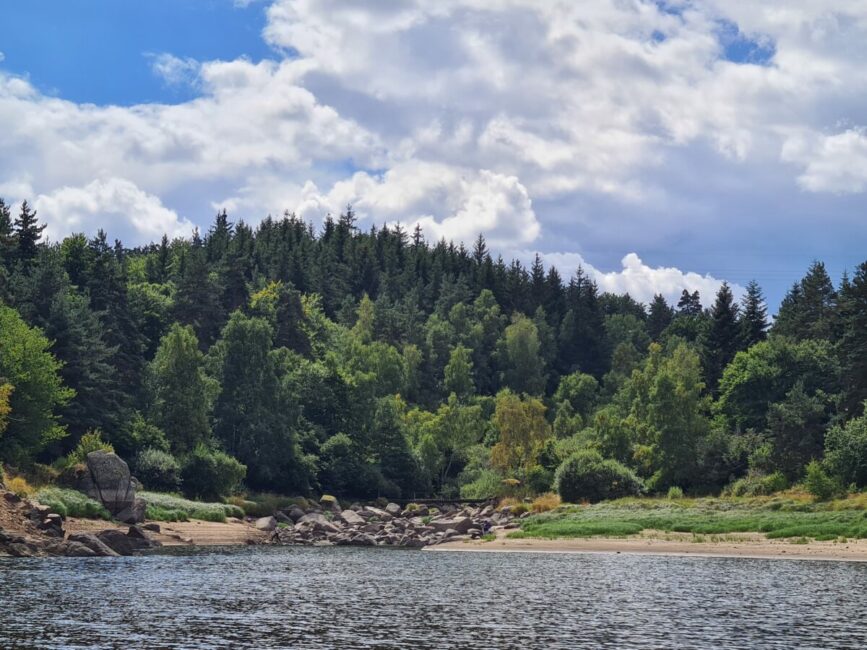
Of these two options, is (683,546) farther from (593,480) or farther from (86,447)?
(86,447)

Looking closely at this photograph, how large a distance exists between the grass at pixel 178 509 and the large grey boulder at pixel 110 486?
13.5ft

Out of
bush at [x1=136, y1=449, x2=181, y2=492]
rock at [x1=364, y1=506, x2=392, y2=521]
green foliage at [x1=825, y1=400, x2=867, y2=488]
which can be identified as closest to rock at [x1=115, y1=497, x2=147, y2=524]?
bush at [x1=136, y1=449, x2=181, y2=492]

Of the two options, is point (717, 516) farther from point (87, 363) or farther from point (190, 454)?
point (87, 363)

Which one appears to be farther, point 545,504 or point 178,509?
point 545,504


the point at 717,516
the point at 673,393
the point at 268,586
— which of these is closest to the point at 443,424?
the point at 673,393

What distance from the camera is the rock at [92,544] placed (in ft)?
185

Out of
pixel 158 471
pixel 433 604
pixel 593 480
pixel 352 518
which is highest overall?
pixel 158 471

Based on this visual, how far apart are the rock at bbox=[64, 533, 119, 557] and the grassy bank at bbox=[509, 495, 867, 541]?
101 ft

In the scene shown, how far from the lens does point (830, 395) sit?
318 ft

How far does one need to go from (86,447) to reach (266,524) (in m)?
16.6

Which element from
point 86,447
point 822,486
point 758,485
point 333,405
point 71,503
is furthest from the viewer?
point 333,405

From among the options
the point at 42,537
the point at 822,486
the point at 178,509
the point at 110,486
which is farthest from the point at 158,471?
the point at 822,486

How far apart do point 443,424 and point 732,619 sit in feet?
345

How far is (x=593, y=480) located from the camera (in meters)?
86.8
